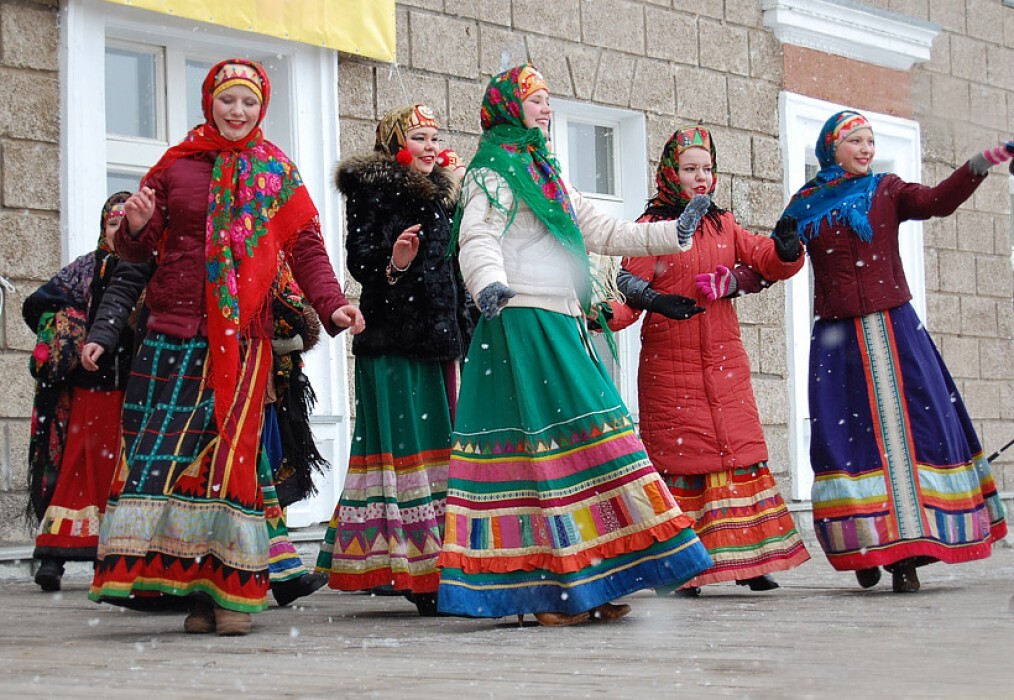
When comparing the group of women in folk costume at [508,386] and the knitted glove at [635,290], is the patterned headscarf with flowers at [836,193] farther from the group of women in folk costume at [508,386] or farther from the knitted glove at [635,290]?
the knitted glove at [635,290]

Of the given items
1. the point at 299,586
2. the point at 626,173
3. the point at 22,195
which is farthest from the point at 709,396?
the point at 626,173

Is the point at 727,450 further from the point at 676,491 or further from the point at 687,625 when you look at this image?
the point at 687,625

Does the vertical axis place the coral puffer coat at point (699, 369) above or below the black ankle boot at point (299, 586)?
above

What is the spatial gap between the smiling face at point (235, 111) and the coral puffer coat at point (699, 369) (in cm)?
171

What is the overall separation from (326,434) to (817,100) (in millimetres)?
5056

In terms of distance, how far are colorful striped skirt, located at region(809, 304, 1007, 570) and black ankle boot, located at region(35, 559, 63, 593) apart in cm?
307

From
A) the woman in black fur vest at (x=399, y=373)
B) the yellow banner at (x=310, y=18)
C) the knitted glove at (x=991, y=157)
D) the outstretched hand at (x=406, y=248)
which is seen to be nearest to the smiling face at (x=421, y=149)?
the woman in black fur vest at (x=399, y=373)

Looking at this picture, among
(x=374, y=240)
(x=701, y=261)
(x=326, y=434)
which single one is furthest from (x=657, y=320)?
(x=326, y=434)

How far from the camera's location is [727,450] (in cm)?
632

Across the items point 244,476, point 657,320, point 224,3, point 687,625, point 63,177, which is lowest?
point 687,625

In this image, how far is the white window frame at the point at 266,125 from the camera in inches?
316

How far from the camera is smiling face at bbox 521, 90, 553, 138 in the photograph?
5332 millimetres

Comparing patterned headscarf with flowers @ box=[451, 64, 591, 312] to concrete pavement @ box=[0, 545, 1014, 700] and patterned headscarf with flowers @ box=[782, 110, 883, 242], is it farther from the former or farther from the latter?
patterned headscarf with flowers @ box=[782, 110, 883, 242]

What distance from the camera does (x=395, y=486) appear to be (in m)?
5.85
